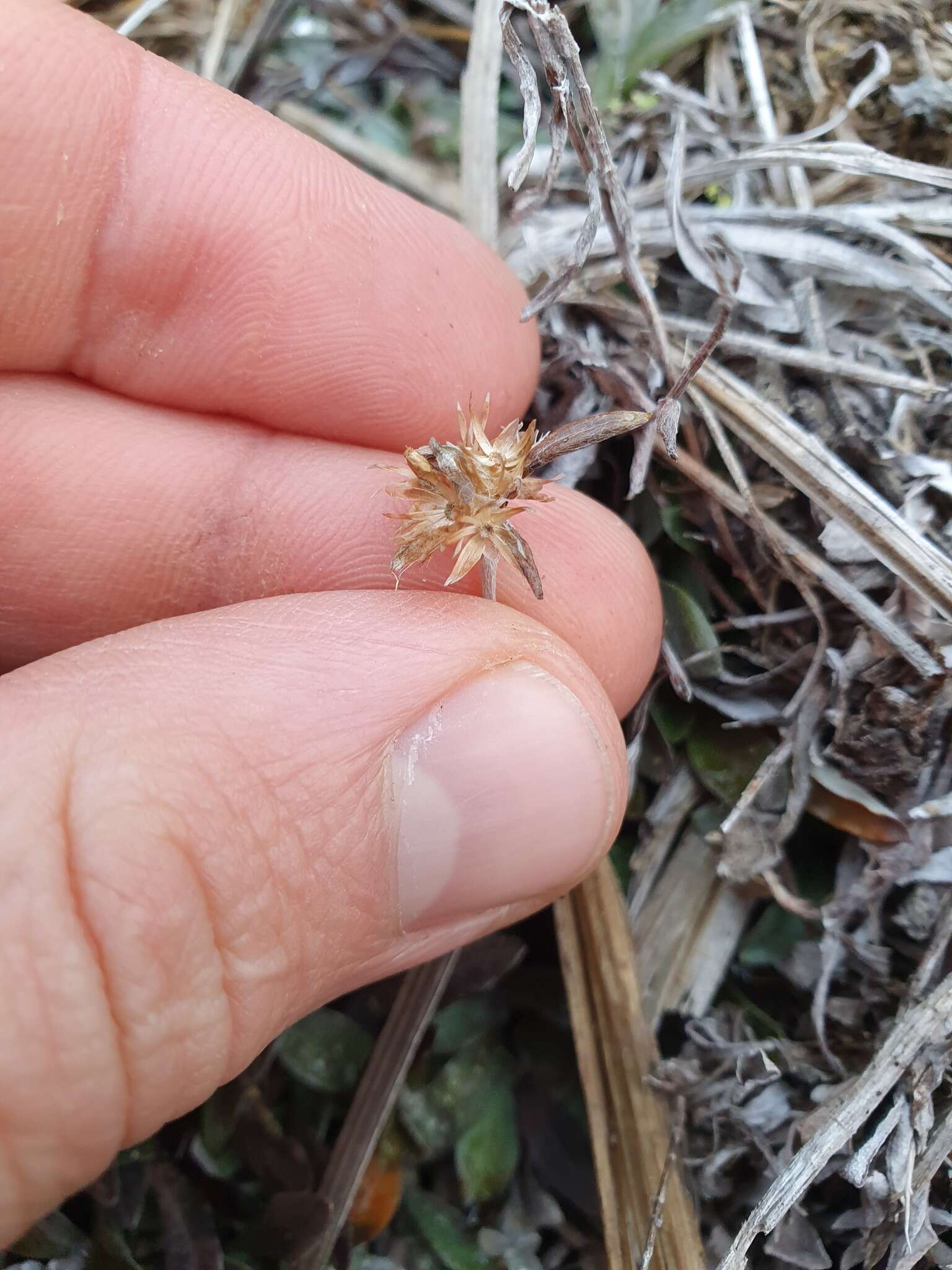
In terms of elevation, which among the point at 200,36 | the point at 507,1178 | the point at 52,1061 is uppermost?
the point at 200,36

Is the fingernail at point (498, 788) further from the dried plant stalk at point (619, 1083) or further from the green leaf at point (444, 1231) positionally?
the green leaf at point (444, 1231)

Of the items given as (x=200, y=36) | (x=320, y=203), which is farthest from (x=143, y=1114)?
(x=200, y=36)

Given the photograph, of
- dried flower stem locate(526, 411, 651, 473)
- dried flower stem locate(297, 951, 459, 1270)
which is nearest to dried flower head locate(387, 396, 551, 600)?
dried flower stem locate(526, 411, 651, 473)

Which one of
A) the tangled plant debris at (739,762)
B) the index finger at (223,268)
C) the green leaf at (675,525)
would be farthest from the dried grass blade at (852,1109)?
the index finger at (223,268)

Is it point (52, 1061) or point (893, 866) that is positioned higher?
point (893, 866)

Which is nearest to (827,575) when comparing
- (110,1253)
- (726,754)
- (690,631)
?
(690,631)

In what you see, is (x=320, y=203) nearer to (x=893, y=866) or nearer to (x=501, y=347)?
(x=501, y=347)
